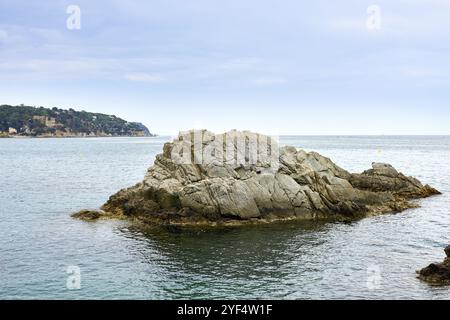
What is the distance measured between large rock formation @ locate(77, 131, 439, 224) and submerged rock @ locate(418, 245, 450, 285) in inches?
701

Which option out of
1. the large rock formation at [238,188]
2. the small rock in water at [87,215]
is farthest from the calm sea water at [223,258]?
the large rock formation at [238,188]

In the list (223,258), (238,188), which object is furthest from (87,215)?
(223,258)

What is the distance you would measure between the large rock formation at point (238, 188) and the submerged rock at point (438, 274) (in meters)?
17.8

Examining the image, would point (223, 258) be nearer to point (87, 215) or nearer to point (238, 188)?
point (238, 188)

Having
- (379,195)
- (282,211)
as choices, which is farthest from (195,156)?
(379,195)

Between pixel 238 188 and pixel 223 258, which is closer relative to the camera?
pixel 223 258

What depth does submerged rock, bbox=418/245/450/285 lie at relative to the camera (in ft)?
92.3

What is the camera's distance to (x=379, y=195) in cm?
5431

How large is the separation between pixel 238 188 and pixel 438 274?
20.3m

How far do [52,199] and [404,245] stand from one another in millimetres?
41941

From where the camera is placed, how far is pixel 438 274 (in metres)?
28.6

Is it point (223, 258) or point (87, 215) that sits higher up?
point (87, 215)

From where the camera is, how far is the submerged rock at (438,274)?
28141mm

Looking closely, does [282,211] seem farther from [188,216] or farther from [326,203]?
[188,216]
